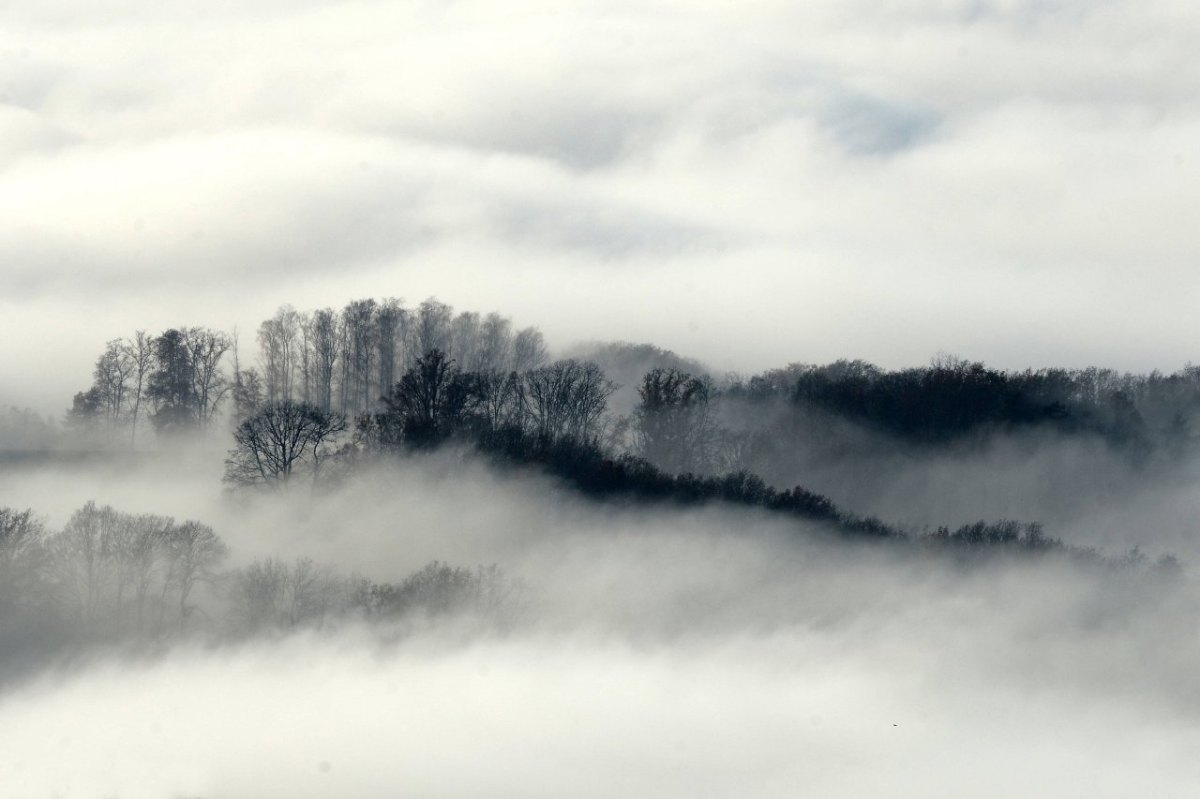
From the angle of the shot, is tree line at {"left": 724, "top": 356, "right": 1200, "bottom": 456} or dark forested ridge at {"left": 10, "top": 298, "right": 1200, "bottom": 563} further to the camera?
tree line at {"left": 724, "top": 356, "right": 1200, "bottom": 456}

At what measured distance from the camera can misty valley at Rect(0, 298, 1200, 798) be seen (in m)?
95.1

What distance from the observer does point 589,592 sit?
110 meters

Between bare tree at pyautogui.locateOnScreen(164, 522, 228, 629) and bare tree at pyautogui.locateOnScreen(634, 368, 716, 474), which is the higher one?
bare tree at pyautogui.locateOnScreen(634, 368, 716, 474)

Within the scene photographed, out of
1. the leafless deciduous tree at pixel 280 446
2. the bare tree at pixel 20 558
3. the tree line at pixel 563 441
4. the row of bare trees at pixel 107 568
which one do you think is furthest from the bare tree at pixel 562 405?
the bare tree at pixel 20 558

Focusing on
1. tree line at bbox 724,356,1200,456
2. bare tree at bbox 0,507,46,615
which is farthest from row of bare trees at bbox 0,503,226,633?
tree line at bbox 724,356,1200,456

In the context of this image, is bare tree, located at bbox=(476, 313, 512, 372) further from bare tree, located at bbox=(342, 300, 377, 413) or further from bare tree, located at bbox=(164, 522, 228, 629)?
bare tree, located at bbox=(164, 522, 228, 629)

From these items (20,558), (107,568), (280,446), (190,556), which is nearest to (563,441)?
(280,446)

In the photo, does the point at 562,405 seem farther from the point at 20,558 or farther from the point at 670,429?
the point at 20,558

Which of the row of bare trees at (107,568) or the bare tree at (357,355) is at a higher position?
the bare tree at (357,355)

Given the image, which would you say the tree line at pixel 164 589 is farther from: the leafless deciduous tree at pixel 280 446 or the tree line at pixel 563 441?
the tree line at pixel 563 441

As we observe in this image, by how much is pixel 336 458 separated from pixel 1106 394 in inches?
3077

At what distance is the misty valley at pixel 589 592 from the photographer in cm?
9506

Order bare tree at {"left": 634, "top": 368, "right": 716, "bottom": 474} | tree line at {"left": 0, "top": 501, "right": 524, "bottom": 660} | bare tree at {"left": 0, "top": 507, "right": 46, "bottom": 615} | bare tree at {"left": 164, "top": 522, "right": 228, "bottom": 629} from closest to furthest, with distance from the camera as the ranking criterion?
1. bare tree at {"left": 0, "top": 507, "right": 46, "bottom": 615}
2. tree line at {"left": 0, "top": 501, "right": 524, "bottom": 660}
3. bare tree at {"left": 164, "top": 522, "right": 228, "bottom": 629}
4. bare tree at {"left": 634, "top": 368, "right": 716, "bottom": 474}

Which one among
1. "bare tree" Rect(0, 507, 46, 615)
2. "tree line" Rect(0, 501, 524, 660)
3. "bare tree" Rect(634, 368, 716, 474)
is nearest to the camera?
"bare tree" Rect(0, 507, 46, 615)
